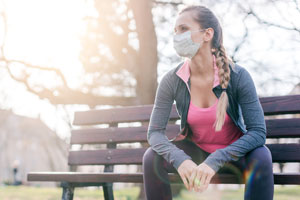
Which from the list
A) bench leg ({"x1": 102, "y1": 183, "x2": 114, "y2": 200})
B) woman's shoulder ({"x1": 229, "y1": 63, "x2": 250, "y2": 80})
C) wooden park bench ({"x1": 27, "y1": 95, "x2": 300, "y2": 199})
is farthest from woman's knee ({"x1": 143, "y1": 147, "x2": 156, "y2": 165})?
bench leg ({"x1": 102, "y1": 183, "x2": 114, "y2": 200})

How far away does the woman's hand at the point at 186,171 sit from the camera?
8.38 feet

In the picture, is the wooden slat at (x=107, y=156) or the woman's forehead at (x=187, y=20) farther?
the wooden slat at (x=107, y=156)

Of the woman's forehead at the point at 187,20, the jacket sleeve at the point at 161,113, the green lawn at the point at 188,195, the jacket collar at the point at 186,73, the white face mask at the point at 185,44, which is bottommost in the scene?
the green lawn at the point at 188,195

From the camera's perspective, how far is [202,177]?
2.49 meters

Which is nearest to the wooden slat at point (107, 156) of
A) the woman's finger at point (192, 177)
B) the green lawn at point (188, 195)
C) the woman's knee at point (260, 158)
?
the woman's finger at point (192, 177)

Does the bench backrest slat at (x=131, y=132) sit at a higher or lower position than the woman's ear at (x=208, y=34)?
lower

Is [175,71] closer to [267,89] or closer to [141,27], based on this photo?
[141,27]

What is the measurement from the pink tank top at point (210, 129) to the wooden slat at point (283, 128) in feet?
2.10

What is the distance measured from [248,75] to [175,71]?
0.51m

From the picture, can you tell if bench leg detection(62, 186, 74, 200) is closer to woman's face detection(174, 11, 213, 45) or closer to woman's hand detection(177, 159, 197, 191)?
woman's hand detection(177, 159, 197, 191)

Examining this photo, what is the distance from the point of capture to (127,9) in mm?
8914

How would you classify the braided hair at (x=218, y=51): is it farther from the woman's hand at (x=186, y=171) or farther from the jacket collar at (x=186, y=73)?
the woman's hand at (x=186, y=171)

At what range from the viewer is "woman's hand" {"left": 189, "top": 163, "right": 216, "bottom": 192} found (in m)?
2.49

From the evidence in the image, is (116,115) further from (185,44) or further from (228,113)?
(228,113)
